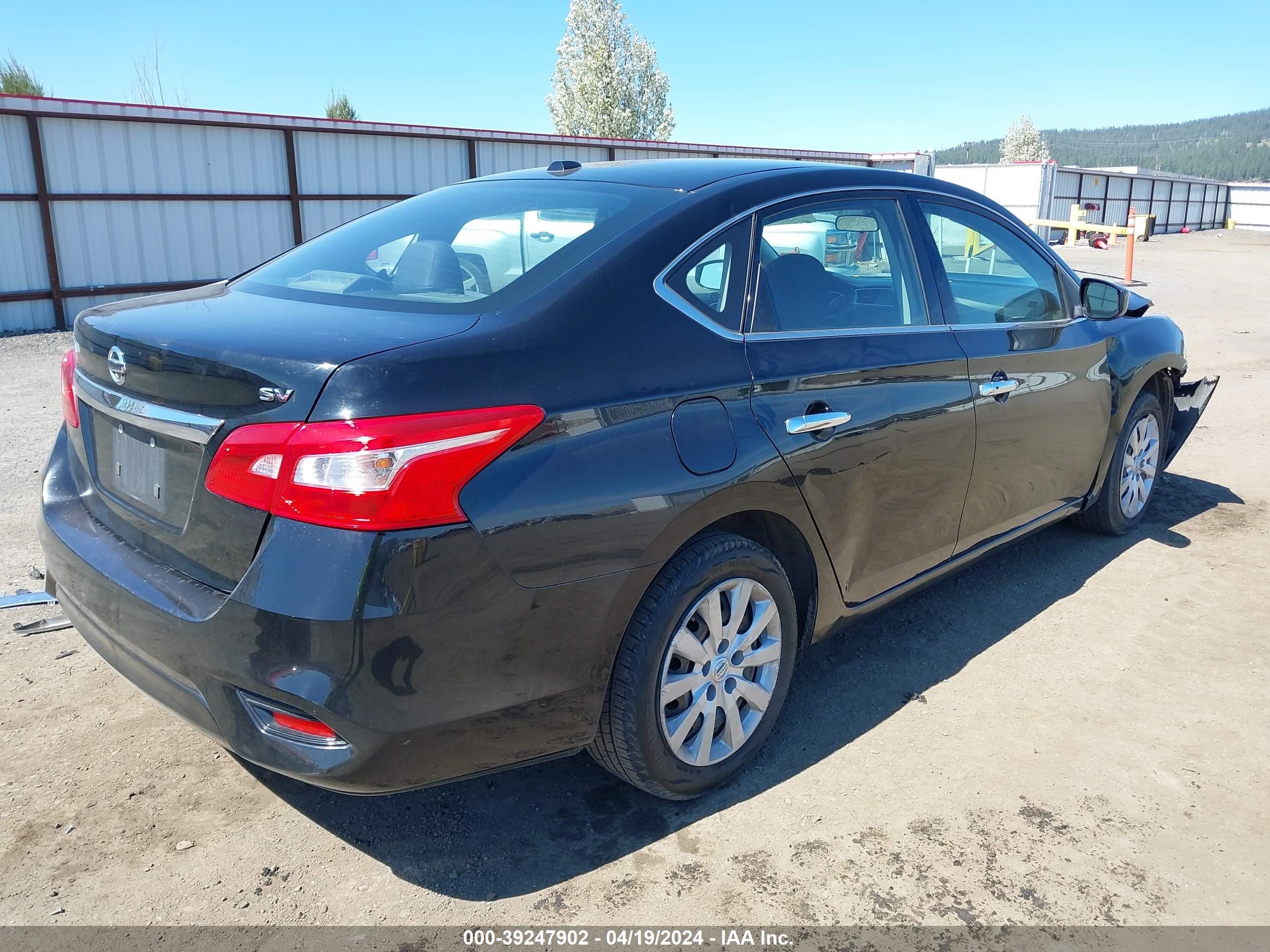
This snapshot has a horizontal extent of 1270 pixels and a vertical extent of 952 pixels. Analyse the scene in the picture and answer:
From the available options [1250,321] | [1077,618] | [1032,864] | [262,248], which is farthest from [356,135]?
[1032,864]

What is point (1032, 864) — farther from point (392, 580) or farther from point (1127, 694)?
point (392, 580)

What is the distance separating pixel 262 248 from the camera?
15.8m

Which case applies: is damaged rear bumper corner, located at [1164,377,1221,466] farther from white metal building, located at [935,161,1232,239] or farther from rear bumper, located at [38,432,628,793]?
white metal building, located at [935,161,1232,239]

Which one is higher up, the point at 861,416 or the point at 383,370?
the point at 383,370

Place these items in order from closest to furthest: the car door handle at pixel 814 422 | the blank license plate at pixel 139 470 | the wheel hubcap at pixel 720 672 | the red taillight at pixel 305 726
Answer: the red taillight at pixel 305 726, the blank license plate at pixel 139 470, the wheel hubcap at pixel 720 672, the car door handle at pixel 814 422

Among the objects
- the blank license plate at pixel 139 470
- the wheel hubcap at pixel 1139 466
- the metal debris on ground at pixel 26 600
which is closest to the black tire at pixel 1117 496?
the wheel hubcap at pixel 1139 466

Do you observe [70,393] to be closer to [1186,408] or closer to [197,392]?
[197,392]

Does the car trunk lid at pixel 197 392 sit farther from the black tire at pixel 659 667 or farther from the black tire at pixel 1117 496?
the black tire at pixel 1117 496

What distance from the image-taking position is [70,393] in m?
2.87

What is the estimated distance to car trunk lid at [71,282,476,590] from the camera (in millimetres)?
2146

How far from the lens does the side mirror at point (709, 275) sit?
271 centimetres

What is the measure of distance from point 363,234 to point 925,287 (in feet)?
6.32

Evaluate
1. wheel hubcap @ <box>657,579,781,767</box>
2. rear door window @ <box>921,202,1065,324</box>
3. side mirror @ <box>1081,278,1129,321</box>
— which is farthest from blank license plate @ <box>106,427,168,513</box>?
side mirror @ <box>1081,278,1129,321</box>

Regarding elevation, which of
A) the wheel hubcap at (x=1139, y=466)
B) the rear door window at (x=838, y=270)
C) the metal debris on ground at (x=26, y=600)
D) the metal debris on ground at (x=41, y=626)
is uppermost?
the rear door window at (x=838, y=270)
